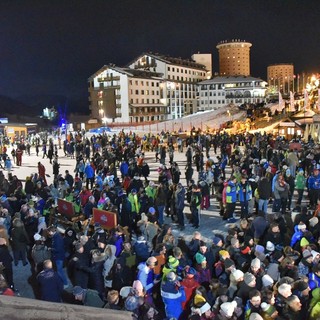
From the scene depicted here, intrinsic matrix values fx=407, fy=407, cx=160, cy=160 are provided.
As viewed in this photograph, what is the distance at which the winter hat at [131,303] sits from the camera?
18.0 ft

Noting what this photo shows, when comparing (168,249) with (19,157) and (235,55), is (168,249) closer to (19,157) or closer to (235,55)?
(19,157)

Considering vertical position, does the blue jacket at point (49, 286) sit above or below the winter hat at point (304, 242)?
below

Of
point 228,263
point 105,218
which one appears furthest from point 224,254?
point 105,218

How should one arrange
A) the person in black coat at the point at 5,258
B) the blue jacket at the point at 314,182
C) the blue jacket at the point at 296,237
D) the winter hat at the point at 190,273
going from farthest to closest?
the blue jacket at the point at 314,182
the blue jacket at the point at 296,237
the person in black coat at the point at 5,258
the winter hat at the point at 190,273

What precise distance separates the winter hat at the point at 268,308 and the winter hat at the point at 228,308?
1.25 feet

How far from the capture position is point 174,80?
265 ft

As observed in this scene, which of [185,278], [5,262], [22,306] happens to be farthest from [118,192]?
[22,306]

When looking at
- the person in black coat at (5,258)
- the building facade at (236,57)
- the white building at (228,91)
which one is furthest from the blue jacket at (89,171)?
the building facade at (236,57)

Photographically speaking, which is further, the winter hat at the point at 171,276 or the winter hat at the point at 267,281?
the winter hat at the point at 171,276

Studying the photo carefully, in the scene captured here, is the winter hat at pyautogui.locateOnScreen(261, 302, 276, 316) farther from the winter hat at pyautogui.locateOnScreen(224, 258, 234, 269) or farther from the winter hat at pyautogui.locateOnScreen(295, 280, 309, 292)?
the winter hat at pyautogui.locateOnScreen(224, 258, 234, 269)

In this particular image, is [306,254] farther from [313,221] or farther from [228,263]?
[313,221]

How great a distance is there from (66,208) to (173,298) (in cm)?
571

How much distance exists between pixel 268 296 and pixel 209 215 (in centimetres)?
785

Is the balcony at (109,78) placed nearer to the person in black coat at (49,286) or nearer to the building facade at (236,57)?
the person in black coat at (49,286)
